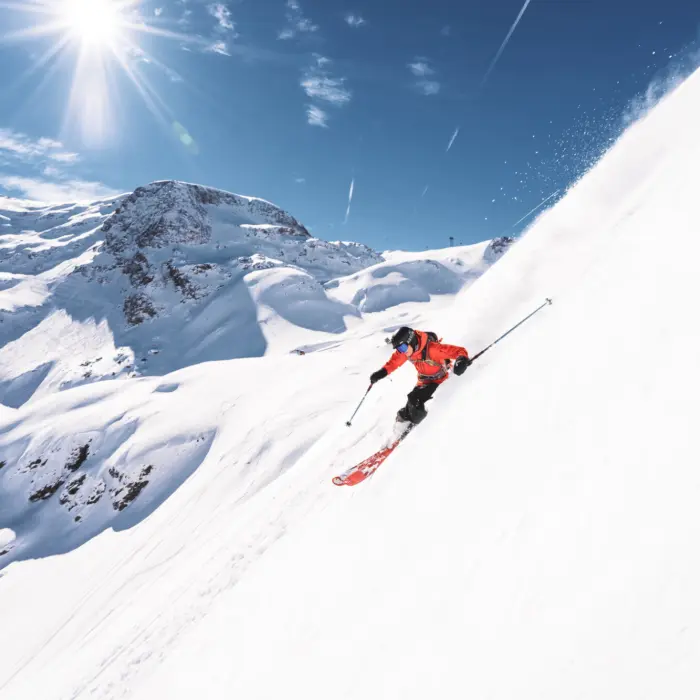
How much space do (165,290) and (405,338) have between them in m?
95.5

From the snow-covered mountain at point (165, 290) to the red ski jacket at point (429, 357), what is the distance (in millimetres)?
51207

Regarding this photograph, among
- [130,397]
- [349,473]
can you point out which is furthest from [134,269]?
[349,473]

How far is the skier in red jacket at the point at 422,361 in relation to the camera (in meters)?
6.78

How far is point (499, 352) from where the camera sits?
709cm

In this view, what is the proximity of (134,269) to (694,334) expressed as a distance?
11476 centimetres

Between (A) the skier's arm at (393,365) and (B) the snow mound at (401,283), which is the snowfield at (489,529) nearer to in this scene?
(A) the skier's arm at (393,365)

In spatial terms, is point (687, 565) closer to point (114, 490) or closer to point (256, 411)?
point (256, 411)

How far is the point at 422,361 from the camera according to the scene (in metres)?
7.02

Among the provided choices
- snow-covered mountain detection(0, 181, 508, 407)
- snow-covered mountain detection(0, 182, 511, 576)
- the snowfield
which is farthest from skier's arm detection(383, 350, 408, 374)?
snow-covered mountain detection(0, 181, 508, 407)

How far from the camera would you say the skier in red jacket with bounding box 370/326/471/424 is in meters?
6.78

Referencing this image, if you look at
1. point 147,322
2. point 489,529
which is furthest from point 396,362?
point 147,322

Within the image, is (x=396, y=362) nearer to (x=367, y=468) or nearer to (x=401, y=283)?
(x=367, y=468)

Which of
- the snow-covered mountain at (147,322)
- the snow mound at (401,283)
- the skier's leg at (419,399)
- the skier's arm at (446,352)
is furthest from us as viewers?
the snow mound at (401,283)

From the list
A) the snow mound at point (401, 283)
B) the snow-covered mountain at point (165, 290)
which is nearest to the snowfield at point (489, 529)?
the snow-covered mountain at point (165, 290)
